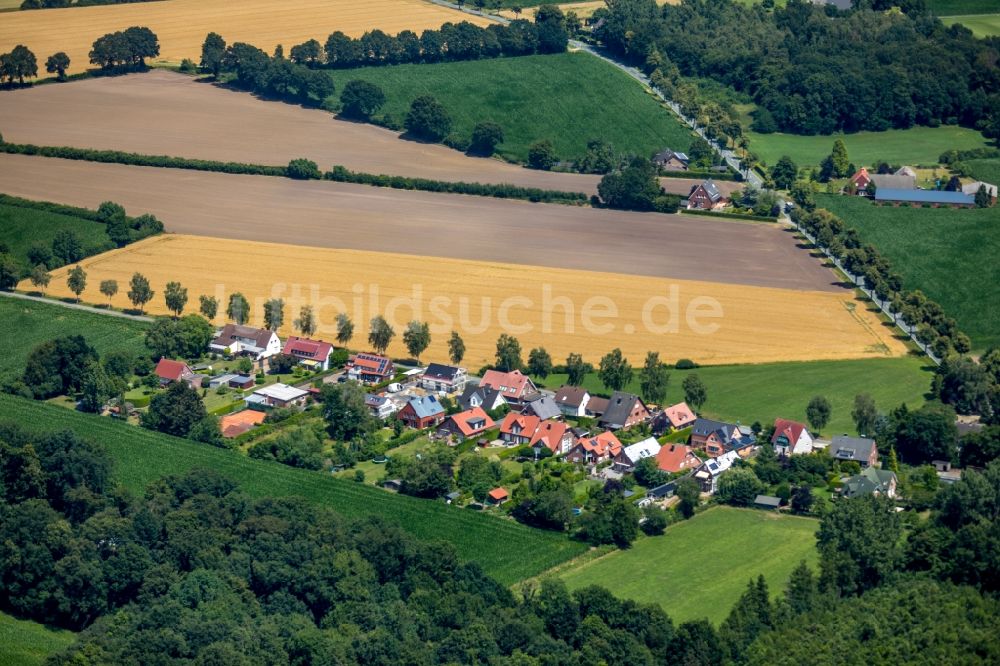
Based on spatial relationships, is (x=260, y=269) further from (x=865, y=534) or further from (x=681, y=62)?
(x=681, y=62)

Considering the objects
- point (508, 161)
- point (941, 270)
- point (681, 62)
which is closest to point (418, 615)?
point (941, 270)

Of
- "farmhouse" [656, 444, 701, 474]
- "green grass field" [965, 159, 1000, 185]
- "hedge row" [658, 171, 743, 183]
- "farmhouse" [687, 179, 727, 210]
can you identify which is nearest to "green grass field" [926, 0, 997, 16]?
"green grass field" [965, 159, 1000, 185]

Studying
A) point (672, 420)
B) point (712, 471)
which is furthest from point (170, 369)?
point (712, 471)

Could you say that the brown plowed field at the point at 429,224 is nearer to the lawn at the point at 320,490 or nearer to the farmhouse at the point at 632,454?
the farmhouse at the point at 632,454

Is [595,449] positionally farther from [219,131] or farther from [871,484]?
[219,131]

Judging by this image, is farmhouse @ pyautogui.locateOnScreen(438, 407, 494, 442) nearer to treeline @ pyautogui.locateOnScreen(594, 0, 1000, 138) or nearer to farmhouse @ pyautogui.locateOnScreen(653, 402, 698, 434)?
farmhouse @ pyautogui.locateOnScreen(653, 402, 698, 434)
